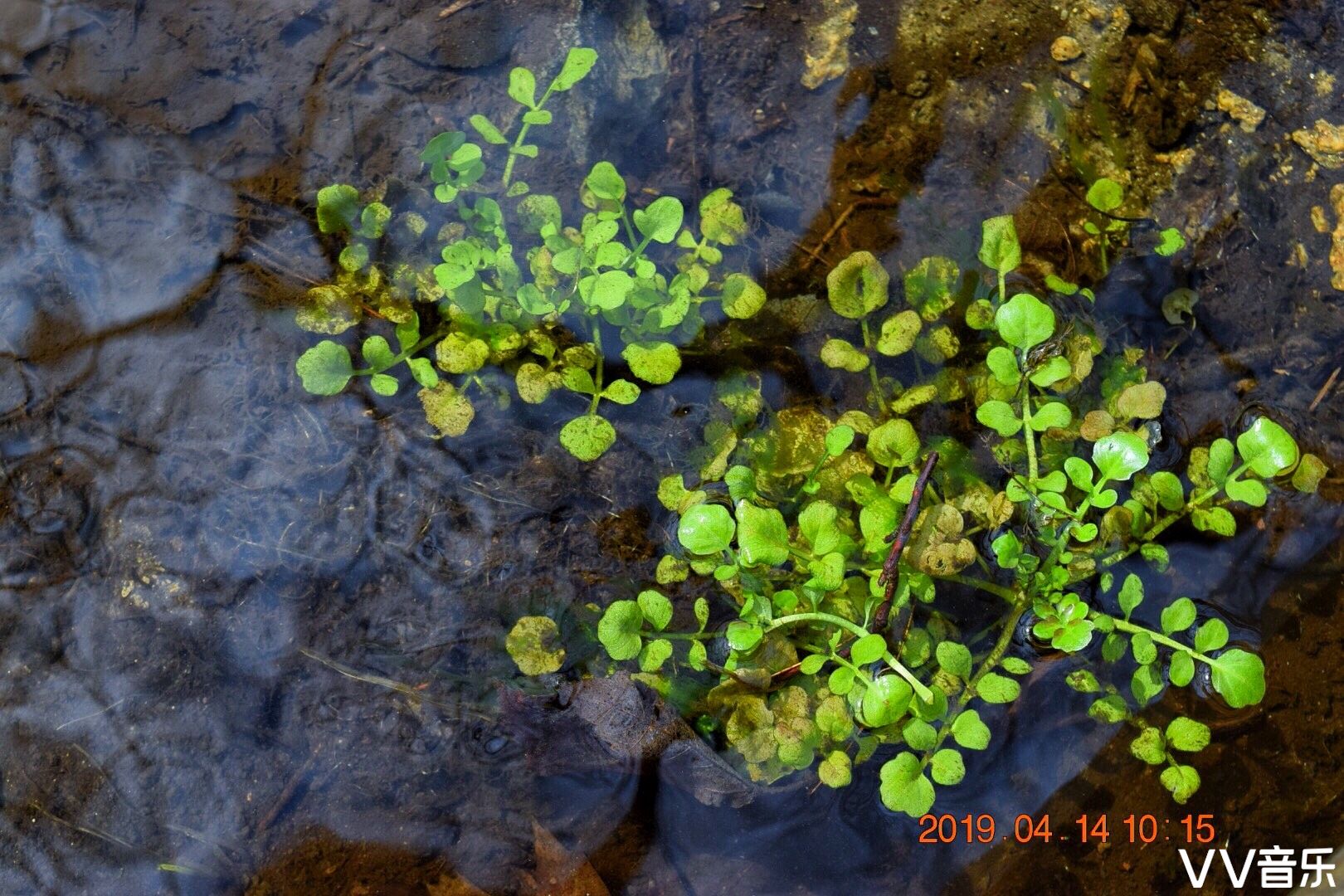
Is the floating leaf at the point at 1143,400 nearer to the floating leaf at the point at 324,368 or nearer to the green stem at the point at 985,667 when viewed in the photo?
the green stem at the point at 985,667

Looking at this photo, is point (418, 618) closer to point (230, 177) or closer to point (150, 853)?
point (150, 853)

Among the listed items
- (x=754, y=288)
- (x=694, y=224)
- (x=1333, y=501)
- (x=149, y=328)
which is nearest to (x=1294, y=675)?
(x=1333, y=501)

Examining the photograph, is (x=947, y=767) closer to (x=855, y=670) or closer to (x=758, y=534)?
(x=855, y=670)

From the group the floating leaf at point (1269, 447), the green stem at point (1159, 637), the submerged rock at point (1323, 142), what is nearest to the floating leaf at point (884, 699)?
the green stem at point (1159, 637)

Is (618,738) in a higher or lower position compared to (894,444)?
Result: lower

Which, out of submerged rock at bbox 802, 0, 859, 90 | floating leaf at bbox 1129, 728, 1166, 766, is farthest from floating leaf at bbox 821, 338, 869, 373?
floating leaf at bbox 1129, 728, 1166, 766

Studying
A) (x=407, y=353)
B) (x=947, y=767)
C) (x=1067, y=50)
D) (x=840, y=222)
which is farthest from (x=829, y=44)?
(x=947, y=767)
